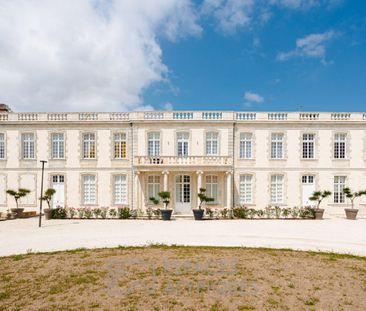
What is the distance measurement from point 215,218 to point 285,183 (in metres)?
6.38

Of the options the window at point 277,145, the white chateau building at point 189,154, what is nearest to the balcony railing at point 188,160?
the white chateau building at point 189,154

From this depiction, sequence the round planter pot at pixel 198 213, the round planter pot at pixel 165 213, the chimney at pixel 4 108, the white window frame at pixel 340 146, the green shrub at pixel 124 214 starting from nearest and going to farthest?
the round planter pot at pixel 165 213, the round planter pot at pixel 198 213, the green shrub at pixel 124 214, the white window frame at pixel 340 146, the chimney at pixel 4 108

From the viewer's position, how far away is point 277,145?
19.0 m

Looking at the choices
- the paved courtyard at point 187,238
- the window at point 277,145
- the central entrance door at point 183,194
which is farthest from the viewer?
the window at point 277,145

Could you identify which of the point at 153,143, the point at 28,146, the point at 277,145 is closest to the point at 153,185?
the point at 153,143

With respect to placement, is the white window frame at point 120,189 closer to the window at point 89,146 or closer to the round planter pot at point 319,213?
the window at point 89,146

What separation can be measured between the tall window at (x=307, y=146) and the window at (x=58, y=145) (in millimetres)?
18408

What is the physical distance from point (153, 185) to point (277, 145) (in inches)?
391

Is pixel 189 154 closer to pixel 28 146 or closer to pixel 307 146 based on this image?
pixel 307 146

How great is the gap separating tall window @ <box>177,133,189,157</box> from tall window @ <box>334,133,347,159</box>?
1132 cm

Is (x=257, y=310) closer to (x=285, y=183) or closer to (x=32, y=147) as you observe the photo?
(x=285, y=183)

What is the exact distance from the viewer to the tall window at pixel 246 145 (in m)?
18.9

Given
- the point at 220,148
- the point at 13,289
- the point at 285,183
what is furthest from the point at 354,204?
the point at 13,289

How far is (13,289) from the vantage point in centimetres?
485
